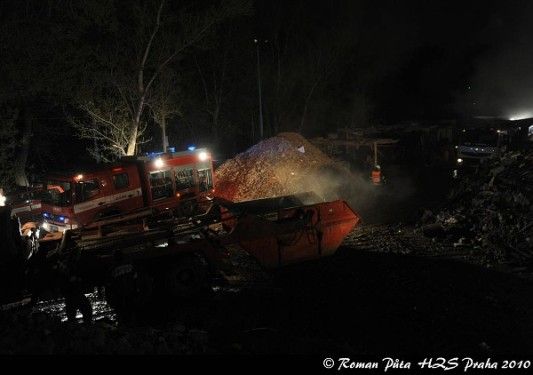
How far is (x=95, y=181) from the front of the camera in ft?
40.2

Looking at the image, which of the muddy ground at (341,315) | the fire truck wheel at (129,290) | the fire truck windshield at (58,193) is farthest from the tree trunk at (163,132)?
the fire truck wheel at (129,290)

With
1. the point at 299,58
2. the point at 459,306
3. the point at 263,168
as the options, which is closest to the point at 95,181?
the point at 263,168

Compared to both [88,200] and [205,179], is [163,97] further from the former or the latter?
[88,200]

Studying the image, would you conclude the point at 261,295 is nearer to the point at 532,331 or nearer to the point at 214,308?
the point at 214,308

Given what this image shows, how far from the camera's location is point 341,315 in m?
7.77

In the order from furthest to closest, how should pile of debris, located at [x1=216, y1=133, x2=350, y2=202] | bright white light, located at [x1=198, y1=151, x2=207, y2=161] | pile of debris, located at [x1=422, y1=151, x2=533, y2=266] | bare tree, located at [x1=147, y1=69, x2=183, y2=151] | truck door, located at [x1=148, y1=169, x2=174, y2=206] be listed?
bare tree, located at [x1=147, y1=69, x2=183, y2=151] → pile of debris, located at [x1=216, y1=133, x2=350, y2=202] → bright white light, located at [x1=198, y1=151, x2=207, y2=161] → truck door, located at [x1=148, y1=169, x2=174, y2=206] → pile of debris, located at [x1=422, y1=151, x2=533, y2=266]

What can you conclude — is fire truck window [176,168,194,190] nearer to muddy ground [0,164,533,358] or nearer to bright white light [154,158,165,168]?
bright white light [154,158,165,168]

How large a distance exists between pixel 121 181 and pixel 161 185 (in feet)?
4.75

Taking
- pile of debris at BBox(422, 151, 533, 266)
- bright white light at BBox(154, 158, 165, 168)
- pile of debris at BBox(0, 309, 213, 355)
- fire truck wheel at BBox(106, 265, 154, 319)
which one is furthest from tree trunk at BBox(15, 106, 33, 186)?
pile of debris at BBox(422, 151, 533, 266)

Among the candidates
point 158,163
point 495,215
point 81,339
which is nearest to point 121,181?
point 158,163

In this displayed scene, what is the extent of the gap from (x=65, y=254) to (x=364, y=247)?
24.1 feet

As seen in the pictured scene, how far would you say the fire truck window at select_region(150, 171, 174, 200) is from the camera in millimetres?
13727

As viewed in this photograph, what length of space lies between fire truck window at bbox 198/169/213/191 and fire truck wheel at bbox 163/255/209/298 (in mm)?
6411

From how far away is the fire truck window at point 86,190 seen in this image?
39.0 ft
